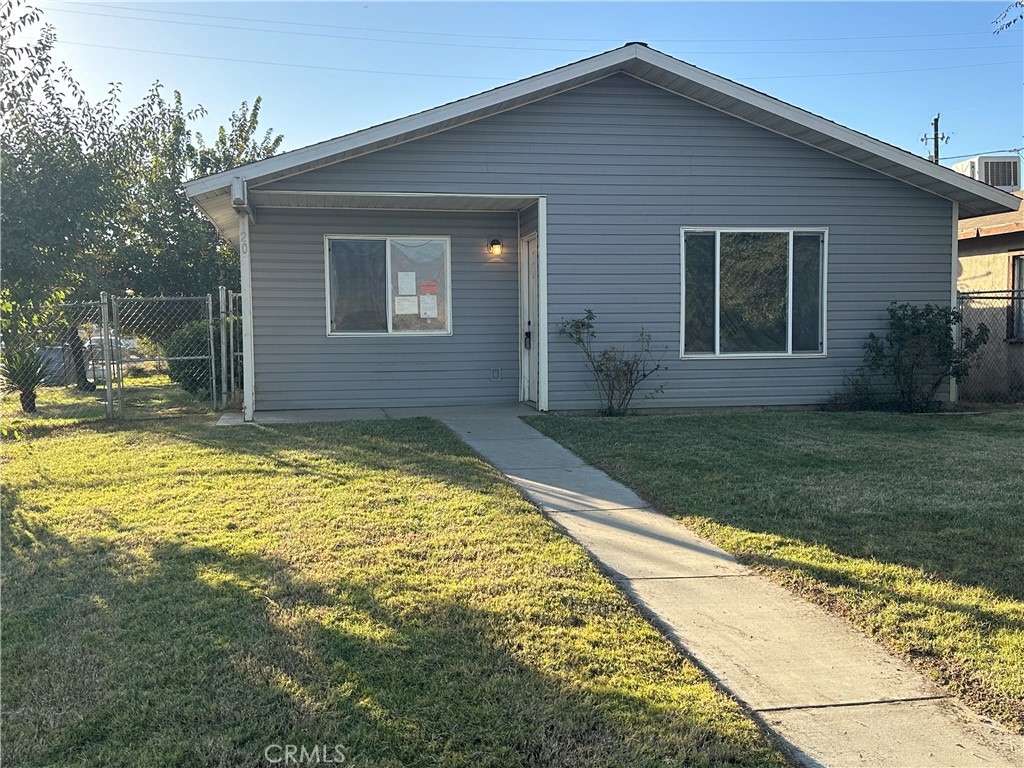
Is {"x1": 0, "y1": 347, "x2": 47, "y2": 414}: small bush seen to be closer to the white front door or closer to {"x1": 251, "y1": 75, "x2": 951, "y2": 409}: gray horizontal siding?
{"x1": 251, "y1": 75, "x2": 951, "y2": 409}: gray horizontal siding

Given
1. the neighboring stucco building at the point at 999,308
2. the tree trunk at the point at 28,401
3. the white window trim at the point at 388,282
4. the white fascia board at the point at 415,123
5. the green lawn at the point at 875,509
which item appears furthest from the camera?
the neighboring stucco building at the point at 999,308

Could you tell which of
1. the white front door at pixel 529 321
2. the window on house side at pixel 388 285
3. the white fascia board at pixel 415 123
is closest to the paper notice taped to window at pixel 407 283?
the window on house side at pixel 388 285

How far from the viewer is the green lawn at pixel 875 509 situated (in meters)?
3.51

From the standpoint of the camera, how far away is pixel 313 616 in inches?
141

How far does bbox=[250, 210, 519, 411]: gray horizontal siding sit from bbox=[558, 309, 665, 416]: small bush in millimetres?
1471

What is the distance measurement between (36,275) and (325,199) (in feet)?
11.5

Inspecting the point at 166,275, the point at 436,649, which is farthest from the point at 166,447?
the point at 166,275

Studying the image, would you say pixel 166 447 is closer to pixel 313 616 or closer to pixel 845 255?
pixel 313 616

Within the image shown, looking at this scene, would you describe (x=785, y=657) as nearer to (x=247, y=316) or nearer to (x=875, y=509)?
(x=875, y=509)

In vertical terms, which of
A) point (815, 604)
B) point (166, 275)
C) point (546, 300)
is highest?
point (166, 275)

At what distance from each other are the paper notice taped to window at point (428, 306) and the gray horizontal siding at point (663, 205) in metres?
1.74

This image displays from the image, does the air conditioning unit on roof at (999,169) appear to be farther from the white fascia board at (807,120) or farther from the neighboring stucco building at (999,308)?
the white fascia board at (807,120)

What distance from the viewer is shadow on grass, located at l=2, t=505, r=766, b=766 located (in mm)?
2586

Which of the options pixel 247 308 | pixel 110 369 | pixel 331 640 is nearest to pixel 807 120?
pixel 247 308
